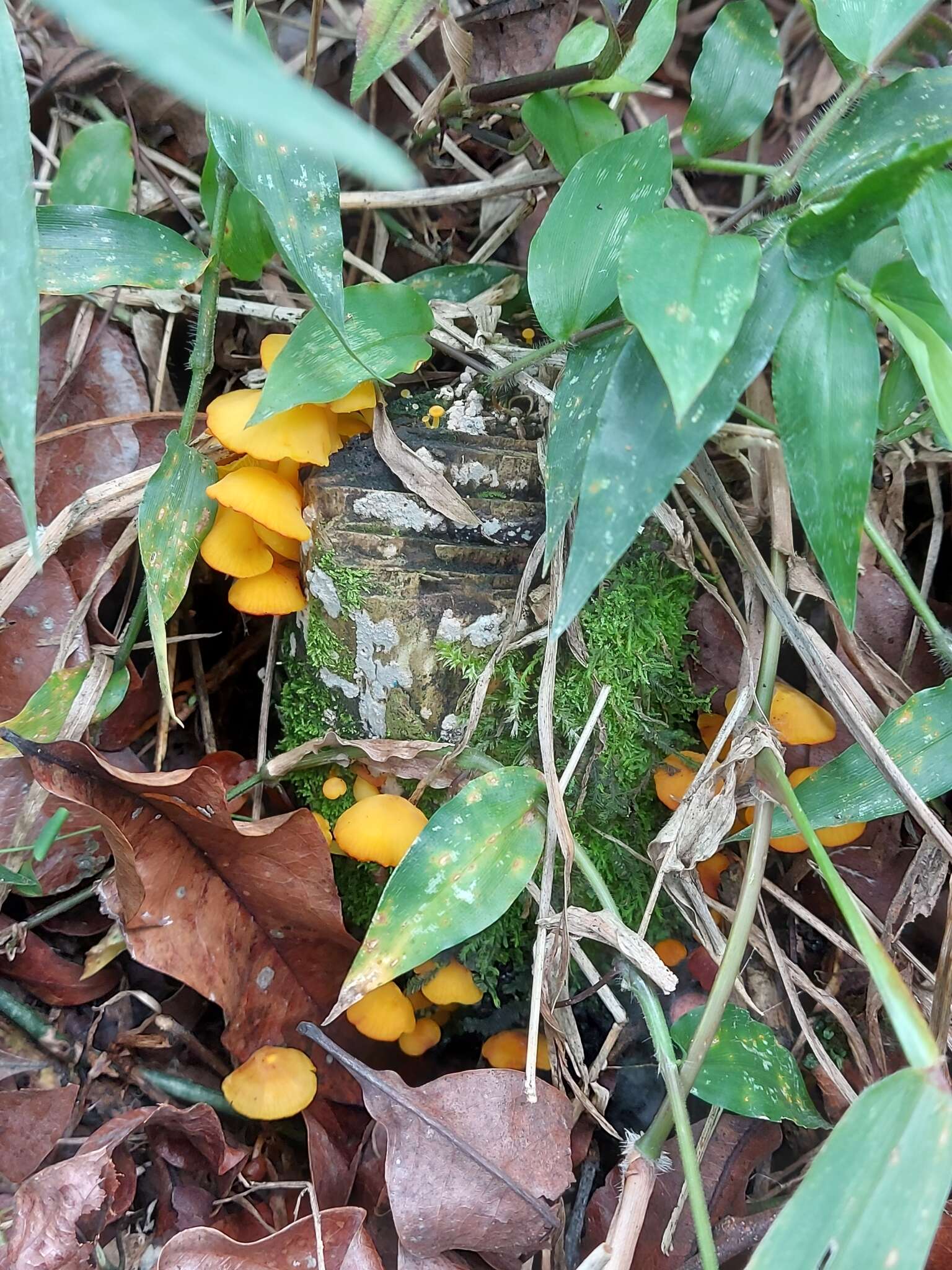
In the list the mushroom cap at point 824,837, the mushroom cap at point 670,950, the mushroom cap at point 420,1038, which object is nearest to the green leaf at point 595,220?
the mushroom cap at point 824,837

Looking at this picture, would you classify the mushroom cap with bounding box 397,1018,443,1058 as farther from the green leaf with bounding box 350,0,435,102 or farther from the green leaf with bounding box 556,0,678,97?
the green leaf with bounding box 556,0,678,97

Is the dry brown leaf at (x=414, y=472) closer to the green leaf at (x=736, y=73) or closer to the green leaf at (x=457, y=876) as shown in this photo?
the green leaf at (x=457, y=876)

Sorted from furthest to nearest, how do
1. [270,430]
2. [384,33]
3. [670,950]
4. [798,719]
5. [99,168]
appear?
[99,168], [670,950], [798,719], [270,430], [384,33]

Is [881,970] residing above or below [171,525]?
above

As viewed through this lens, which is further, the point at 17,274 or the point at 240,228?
the point at 240,228

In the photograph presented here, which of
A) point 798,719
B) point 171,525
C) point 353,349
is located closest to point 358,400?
point 353,349

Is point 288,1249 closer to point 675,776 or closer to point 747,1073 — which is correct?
point 747,1073

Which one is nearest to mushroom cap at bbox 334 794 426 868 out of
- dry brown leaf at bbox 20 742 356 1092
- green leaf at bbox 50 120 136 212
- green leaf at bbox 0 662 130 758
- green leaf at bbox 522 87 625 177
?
dry brown leaf at bbox 20 742 356 1092
